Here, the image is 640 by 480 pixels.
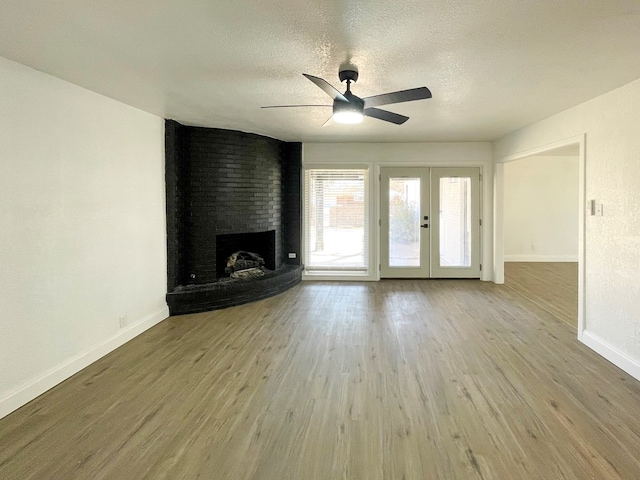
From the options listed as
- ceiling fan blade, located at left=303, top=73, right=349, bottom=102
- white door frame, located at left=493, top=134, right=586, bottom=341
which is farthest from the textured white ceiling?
white door frame, located at left=493, top=134, right=586, bottom=341

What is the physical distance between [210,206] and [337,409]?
337 cm

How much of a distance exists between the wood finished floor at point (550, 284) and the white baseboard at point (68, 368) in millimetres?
4623

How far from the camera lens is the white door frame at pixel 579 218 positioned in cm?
369

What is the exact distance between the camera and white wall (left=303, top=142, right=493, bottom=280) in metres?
6.45

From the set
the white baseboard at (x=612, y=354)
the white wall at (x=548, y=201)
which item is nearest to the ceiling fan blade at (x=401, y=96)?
the white baseboard at (x=612, y=354)

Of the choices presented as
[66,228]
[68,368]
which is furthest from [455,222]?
[68,368]

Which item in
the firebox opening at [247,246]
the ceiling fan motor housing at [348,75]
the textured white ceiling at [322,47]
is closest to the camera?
the textured white ceiling at [322,47]

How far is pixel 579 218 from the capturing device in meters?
3.72

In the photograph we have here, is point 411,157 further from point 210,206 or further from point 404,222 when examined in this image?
point 210,206

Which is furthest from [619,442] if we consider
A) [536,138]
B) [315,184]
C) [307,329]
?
[315,184]

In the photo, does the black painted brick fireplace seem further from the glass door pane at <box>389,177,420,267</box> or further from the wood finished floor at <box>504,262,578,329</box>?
the wood finished floor at <box>504,262,578,329</box>

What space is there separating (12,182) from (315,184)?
4.58m

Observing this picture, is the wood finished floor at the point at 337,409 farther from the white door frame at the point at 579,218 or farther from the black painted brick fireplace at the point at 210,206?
the black painted brick fireplace at the point at 210,206

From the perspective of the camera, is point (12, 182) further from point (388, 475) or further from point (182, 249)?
point (388, 475)
